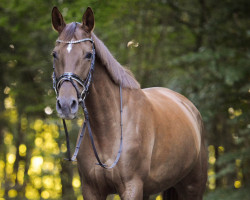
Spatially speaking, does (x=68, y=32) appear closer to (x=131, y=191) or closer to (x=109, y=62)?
(x=109, y=62)

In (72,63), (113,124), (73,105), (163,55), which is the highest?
(72,63)

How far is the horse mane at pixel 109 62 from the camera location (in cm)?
356

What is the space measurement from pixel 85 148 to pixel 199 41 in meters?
8.45

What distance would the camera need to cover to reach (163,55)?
43.2 ft

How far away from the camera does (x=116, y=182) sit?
12.3 feet

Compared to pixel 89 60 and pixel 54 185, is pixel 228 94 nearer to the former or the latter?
pixel 89 60

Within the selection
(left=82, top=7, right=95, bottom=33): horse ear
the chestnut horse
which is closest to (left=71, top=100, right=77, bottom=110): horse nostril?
the chestnut horse

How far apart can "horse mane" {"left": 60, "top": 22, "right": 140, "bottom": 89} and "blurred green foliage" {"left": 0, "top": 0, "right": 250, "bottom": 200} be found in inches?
117

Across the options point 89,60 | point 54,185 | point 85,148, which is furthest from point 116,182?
point 54,185

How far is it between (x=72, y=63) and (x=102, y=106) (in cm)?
63

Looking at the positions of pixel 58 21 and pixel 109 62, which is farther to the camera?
pixel 109 62

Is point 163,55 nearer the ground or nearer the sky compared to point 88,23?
nearer the ground

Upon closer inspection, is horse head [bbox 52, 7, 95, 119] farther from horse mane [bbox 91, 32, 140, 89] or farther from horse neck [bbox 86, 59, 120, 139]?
horse neck [bbox 86, 59, 120, 139]

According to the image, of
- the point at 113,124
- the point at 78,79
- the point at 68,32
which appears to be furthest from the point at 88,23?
the point at 113,124
